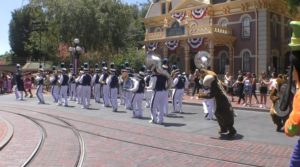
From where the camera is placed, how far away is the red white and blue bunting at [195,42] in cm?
3425

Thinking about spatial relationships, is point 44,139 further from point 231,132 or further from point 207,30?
point 207,30

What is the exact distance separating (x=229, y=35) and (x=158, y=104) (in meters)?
20.9

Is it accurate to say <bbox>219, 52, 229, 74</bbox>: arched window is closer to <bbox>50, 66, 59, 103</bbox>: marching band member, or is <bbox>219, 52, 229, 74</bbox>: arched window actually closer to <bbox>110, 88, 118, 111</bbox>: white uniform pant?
<bbox>50, 66, 59, 103</bbox>: marching band member

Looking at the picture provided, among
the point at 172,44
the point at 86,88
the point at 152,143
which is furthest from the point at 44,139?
the point at 172,44

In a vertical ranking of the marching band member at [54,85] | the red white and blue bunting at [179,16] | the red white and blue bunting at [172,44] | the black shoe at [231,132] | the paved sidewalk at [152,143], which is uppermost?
the red white and blue bunting at [179,16]

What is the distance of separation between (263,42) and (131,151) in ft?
83.3

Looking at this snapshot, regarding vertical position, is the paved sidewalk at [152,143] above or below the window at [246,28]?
below

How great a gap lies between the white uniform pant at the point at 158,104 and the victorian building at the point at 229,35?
63.1 feet

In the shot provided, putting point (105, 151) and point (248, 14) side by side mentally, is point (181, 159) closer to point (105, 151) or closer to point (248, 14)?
point (105, 151)

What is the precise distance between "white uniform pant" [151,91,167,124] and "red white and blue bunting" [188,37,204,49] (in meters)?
19.8

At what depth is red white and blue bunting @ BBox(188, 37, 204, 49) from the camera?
34.2m

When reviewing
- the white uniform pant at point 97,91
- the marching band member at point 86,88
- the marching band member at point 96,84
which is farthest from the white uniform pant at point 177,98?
the white uniform pant at point 97,91

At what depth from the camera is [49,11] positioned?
131 ft

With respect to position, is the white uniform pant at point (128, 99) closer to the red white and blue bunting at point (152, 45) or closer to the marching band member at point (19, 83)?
the marching band member at point (19, 83)
